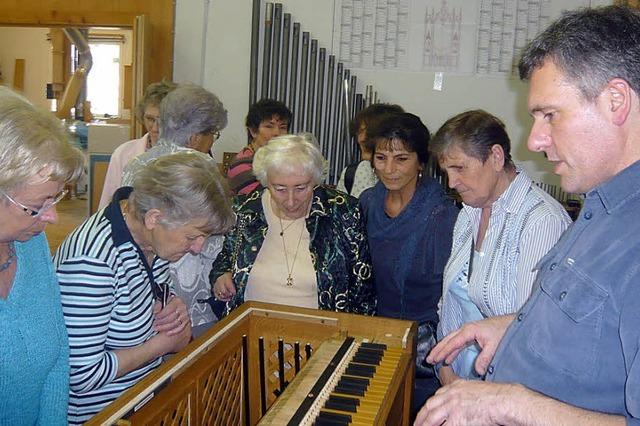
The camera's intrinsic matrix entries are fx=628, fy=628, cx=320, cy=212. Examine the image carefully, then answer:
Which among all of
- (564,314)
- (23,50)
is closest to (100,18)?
(564,314)

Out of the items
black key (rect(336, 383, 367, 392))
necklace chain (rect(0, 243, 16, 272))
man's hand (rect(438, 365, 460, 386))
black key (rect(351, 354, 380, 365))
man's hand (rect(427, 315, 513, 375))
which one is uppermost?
necklace chain (rect(0, 243, 16, 272))

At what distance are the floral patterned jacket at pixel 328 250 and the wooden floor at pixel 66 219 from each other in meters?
4.18

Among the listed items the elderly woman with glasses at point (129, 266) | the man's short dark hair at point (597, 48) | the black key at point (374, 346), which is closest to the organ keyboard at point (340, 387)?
the black key at point (374, 346)

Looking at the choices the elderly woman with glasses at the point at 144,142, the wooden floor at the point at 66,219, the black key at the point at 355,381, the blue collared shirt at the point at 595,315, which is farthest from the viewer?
the wooden floor at the point at 66,219

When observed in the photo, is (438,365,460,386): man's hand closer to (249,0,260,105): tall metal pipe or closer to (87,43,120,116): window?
(249,0,260,105): tall metal pipe

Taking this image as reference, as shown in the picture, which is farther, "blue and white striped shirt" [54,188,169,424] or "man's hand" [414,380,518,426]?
"blue and white striped shirt" [54,188,169,424]

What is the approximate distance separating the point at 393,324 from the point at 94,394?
87 cm

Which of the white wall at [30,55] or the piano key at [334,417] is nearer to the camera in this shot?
the piano key at [334,417]

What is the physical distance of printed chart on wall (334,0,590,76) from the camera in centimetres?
498

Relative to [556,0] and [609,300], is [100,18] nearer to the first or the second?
[556,0]

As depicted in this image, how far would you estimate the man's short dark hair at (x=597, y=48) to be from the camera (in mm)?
1068

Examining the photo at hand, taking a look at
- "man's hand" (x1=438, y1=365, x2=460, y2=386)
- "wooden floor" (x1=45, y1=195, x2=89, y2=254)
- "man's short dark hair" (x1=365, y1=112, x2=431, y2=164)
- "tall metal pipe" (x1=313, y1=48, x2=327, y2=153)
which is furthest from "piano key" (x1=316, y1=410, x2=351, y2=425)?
"wooden floor" (x1=45, y1=195, x2=89, y2=254)

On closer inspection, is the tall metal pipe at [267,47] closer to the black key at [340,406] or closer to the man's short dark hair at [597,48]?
the black key at [340,406]

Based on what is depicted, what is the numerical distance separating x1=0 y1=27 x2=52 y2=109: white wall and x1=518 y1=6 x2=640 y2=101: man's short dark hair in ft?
39.2
